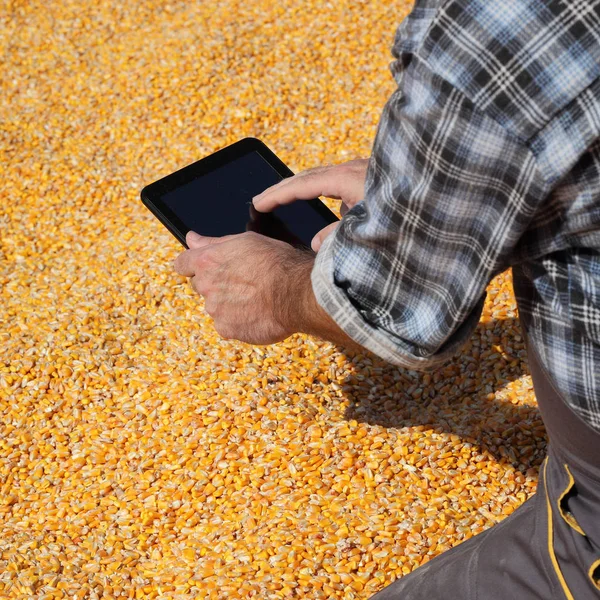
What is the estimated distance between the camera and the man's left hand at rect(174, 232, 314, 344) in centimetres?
191

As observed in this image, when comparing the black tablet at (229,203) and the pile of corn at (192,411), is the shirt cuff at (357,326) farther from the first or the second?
the pile of corn at (192,411)

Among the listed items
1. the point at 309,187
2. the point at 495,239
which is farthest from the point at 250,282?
the point at 495,239

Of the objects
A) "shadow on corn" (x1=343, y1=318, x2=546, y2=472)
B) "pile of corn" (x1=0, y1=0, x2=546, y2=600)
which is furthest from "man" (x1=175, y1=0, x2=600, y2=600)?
"shadow on corn" (x1=343, y1=318, x2=546, y2=472)

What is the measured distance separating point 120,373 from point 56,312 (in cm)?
54

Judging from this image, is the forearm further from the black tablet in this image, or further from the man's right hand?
the black tablet

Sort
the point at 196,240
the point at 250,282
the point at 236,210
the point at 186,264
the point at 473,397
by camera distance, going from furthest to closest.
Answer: the point at 473,397, the point at 236,210, the point at 196,240, the point at 186,264, the point at 250,282

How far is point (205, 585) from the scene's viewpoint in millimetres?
2502

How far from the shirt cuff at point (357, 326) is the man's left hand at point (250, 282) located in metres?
0.26

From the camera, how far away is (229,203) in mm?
2730

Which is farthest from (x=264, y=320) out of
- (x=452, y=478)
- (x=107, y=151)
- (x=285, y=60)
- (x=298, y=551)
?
(x=285, y=60)

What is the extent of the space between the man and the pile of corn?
82 centimetres

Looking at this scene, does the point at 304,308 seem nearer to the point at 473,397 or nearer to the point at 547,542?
the point at 547,542

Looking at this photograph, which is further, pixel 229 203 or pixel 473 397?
pixel 473 397

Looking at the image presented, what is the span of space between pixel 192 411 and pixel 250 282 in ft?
3.85
